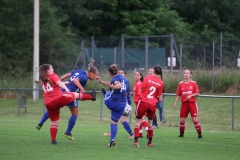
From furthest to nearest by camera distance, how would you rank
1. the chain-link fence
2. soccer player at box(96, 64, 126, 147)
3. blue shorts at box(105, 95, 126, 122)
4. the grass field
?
1. the chain-link fence
2. blue shorts at box(105, 95, 126, 122)
3. soccer player at box(96, 64, 126, 147)
4. the grass field

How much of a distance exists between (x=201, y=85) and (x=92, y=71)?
59.2 ft

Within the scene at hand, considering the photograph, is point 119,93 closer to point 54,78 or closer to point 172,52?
point 54,78

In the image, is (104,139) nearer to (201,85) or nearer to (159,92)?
(159,92)

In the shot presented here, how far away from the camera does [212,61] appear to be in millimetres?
33094

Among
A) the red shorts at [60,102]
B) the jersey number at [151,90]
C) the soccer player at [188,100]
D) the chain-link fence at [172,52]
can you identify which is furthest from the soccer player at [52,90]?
the chain-link fence at [172,52]

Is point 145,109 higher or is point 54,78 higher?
point 54,78

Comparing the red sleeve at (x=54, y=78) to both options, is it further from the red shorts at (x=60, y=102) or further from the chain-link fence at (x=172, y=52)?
the chain-link fence at (x=172, y=52)

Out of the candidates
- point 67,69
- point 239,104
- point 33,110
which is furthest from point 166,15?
Answer: point 239,104

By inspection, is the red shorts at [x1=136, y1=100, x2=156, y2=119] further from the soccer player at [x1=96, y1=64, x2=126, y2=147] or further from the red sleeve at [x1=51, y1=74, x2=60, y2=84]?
the red sleeve at [x1=51, y1=74, x2=60, y2=84]

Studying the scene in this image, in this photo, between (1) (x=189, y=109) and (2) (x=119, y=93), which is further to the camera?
(1) (x=189, y=109)

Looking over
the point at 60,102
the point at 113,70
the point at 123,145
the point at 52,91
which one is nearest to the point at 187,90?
the point at 123,145

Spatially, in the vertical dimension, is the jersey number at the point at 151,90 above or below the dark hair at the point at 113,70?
below

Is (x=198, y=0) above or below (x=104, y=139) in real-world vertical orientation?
above

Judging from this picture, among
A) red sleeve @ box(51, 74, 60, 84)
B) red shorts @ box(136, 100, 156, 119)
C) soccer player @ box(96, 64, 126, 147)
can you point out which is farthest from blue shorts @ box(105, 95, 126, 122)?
red sleeve @ box(51, 74, 60, 84)
